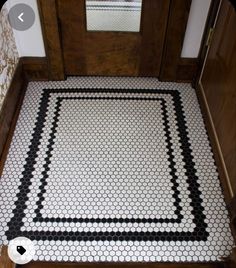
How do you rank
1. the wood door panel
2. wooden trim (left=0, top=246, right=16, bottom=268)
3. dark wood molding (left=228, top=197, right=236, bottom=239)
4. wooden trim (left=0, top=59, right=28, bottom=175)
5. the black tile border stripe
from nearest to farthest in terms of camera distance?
wooden trim (left=0, top=246, right=16, bottom=268)
dark wood molding (left=228, top=197, right=236, bottom=239)
the black tile border stripe
wooden trim (left=0, top=59, right=28, bottom=175)
the wood door panel

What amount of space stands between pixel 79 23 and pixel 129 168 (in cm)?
85

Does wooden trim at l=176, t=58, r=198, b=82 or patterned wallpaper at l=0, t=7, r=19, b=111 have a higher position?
wooden trim at l=176, t=58, r=198, b=82

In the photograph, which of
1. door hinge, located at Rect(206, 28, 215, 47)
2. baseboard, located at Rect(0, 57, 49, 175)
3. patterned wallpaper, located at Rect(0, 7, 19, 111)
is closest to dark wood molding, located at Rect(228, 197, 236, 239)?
door hinge, located at Rect(206, 28, 215, 47)

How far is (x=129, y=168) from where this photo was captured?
5.12 feet

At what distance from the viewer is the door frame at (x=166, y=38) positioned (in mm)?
1702

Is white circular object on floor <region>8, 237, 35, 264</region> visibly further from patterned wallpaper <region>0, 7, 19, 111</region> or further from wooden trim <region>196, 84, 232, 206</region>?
wooden trim <region>196, 84, 232, 206</region>

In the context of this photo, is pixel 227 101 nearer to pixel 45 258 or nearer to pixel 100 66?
pixel 100 66

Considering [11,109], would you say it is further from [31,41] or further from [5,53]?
[31,41]

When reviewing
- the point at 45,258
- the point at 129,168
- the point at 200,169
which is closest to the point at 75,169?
the point at 129,168

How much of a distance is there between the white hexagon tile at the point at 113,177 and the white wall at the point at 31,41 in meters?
0.19

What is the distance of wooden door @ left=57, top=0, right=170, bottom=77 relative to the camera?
1.76 m

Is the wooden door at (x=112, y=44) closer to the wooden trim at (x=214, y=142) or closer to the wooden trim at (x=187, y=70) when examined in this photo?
the wooden trim at (x=187, y=70)

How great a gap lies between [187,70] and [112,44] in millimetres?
473

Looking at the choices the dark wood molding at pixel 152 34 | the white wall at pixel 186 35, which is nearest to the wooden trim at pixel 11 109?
the white wall at pixel 186 35
